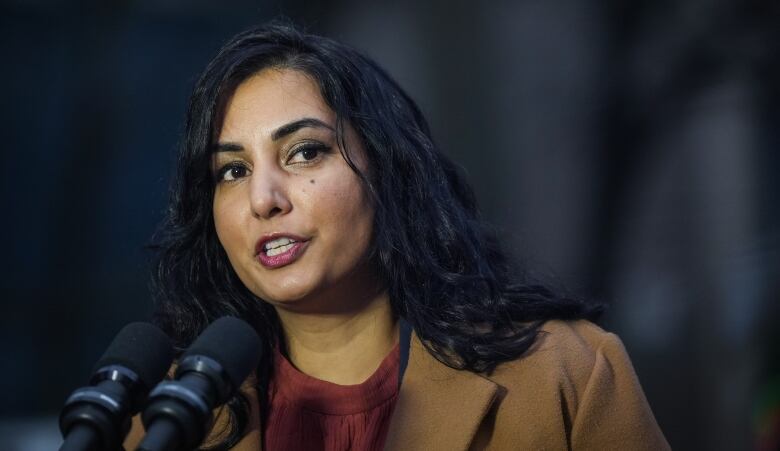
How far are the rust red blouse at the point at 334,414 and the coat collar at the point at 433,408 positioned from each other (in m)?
0.08

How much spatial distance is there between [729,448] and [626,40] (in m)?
2.96

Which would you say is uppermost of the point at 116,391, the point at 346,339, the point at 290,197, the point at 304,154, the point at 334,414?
the point at 304,154

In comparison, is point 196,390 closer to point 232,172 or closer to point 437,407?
point 437,407

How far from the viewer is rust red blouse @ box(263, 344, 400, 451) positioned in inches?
135

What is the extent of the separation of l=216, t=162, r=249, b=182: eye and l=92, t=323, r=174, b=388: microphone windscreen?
1.03 meters

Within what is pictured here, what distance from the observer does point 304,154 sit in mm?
3373

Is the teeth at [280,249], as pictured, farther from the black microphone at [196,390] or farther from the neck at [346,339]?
the black microphone at [196,390]

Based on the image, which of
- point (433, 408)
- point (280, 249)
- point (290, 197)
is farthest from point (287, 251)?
point (433, 408)

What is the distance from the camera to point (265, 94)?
346 centimetres

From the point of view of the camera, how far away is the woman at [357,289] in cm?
328

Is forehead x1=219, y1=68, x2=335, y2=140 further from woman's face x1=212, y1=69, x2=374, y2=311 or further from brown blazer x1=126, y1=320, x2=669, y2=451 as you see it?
brown blazer x1=126, y1=320, x2=669, y2=451

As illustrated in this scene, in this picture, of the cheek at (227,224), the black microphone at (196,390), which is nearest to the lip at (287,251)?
the cheek at (227,224)

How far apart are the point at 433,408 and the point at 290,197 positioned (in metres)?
0.82

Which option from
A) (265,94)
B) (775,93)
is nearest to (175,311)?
(265,94)
